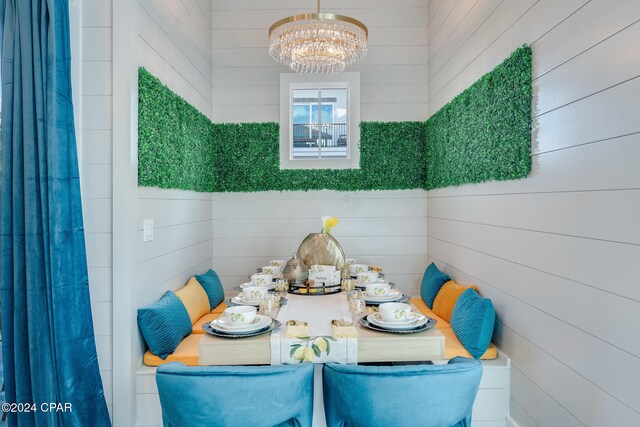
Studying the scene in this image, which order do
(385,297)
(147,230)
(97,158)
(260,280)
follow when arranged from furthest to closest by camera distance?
(260,280), (147,230), (385,297), (97,158)

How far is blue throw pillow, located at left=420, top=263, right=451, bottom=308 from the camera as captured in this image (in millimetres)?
3223

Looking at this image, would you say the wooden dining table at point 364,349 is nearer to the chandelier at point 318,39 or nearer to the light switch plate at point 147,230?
the light switch plate at point 147,230

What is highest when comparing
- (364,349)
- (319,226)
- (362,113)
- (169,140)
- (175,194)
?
(362,113)

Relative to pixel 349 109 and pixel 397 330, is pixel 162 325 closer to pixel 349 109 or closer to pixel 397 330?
pixel 397 330

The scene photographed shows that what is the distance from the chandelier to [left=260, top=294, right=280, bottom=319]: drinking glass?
1672mm

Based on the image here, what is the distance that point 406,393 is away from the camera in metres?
1.32

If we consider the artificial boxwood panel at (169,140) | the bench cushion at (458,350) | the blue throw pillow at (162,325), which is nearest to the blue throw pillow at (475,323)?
the bench cushion at (458,350)

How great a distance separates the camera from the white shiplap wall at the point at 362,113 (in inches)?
154

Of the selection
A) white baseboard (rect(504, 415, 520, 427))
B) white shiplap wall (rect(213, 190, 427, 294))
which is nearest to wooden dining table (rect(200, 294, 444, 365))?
white baseboard (rect(504, 415, 520, 427))

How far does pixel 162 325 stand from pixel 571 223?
206cm

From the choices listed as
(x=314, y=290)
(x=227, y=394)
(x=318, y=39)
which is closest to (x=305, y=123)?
(x=318, y=39)

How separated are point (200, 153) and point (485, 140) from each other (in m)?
2.23

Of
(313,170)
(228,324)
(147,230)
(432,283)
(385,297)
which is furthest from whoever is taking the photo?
(313,170)

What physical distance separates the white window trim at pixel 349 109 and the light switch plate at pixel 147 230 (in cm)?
176
